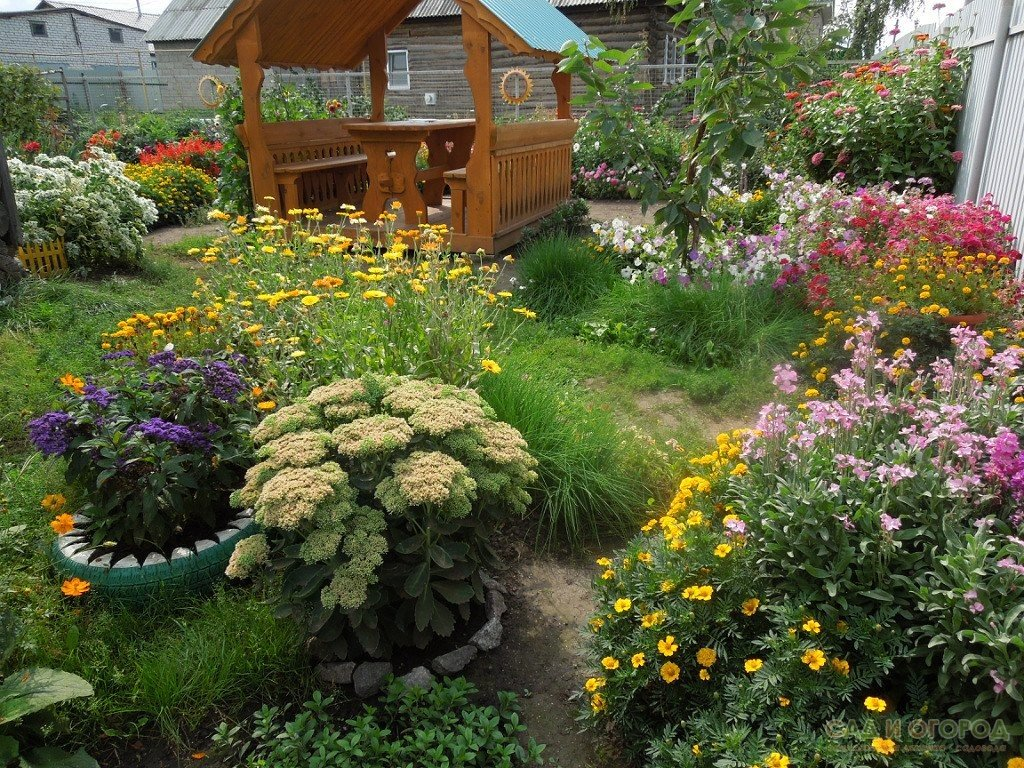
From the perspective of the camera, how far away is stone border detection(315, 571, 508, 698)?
234 cm

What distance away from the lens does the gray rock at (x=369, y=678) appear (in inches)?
92.0

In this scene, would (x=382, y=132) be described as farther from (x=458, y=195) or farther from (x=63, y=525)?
(x=63, y=525)

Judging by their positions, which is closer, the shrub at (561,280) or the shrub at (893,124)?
the shrub at (561,280)

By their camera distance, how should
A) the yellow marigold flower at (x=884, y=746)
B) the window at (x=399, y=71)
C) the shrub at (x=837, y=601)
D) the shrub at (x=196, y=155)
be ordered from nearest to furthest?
the yellow marigold flower at (x=884, y=746)
the shrub at (x=837, y=601)
the shrub at (x=196, y=155)
the window at (x=399, y=71)

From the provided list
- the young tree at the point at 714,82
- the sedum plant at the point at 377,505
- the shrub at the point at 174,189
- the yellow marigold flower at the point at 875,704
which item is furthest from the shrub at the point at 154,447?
the shrub at the point at 174,189

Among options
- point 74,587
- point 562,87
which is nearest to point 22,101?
point 562,87

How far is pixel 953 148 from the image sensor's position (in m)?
7.78

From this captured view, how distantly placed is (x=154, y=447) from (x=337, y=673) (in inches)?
41.6

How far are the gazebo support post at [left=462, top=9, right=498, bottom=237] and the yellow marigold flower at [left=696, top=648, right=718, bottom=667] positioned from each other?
5.32 metres

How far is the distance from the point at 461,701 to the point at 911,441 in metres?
1.59

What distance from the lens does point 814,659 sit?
1.83 meters

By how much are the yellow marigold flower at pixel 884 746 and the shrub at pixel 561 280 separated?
14.6 ft

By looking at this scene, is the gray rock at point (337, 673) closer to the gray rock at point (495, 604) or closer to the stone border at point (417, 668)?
the stone border at point (417, 668)

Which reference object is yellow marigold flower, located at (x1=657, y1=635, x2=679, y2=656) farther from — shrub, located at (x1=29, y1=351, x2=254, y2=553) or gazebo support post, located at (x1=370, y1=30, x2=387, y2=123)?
gazebo support post, located at (x1=370, y1=30, x2=387, y2=123)
